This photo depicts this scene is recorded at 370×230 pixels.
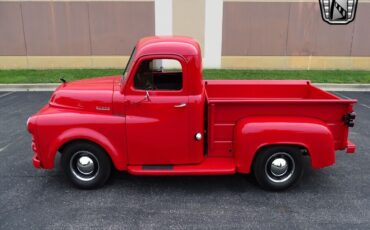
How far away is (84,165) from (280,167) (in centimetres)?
266

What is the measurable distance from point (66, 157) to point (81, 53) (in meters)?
10.0

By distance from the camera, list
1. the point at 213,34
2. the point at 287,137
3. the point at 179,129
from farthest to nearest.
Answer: the point at 213,34 → the point at 179,129 → the point at 287,137

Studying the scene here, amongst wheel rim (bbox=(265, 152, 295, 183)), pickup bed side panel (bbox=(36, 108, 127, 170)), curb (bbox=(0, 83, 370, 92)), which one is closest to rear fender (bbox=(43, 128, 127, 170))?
pickup bed side panel (bbox=(36, 108, 127, 170))

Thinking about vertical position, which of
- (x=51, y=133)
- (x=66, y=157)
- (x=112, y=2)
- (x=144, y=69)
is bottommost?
(x=66, y=157)

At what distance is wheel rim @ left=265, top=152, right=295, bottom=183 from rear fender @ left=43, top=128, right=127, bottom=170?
1999 millimetres

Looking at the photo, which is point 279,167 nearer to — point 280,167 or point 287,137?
point 280,167

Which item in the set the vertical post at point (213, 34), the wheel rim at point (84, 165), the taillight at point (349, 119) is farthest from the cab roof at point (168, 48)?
the vertical post at point (213, 34)

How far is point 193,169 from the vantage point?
453cm

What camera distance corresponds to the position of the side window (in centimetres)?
446

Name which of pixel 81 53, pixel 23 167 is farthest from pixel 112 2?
pixel 23 167

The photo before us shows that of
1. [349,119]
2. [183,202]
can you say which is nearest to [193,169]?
[183,202]

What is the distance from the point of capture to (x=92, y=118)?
175 inches

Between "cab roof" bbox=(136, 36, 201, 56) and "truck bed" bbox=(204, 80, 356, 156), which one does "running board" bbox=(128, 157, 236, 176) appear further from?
"cab roof" bbox=(136, 36, 201, 56)

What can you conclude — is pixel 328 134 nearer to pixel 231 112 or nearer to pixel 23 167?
pixel 231 112
